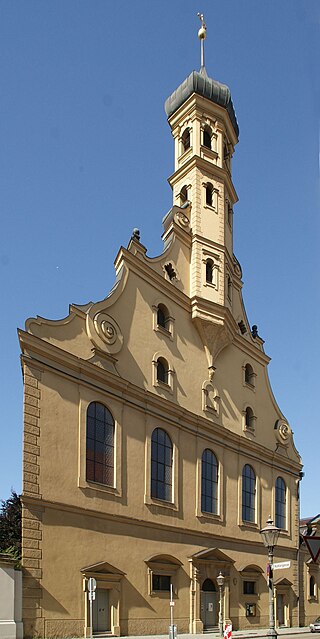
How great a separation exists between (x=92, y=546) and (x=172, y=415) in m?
8.22

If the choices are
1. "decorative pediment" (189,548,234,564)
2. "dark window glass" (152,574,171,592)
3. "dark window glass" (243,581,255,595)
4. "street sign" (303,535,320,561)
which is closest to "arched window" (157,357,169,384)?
"decorative pediment" (189,548,234,564)

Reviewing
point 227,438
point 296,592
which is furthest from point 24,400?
point 296,592

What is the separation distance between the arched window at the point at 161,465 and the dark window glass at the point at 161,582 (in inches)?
133

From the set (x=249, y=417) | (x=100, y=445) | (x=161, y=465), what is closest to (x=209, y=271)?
(x=249, y=417)

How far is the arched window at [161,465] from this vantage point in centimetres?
3172

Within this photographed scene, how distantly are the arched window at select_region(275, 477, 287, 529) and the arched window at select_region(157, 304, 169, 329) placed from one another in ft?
48.4

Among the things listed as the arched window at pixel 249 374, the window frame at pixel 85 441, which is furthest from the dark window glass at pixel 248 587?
the window frame at pixel 85 441

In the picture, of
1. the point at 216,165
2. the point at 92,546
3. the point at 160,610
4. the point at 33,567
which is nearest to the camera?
the point at 33,567

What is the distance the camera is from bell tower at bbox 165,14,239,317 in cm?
3900

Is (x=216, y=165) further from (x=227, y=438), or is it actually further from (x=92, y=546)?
(x=92, y=546)

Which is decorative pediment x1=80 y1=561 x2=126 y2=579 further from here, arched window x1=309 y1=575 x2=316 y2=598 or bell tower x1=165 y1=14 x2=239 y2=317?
arched window x1=309 y1=575 x2=316 y2=598

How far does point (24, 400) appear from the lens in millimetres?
25516

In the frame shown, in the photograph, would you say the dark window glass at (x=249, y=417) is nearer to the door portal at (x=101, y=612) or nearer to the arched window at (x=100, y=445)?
the arched window at (x=100, y=445)

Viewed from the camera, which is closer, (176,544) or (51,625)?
(51,625)
